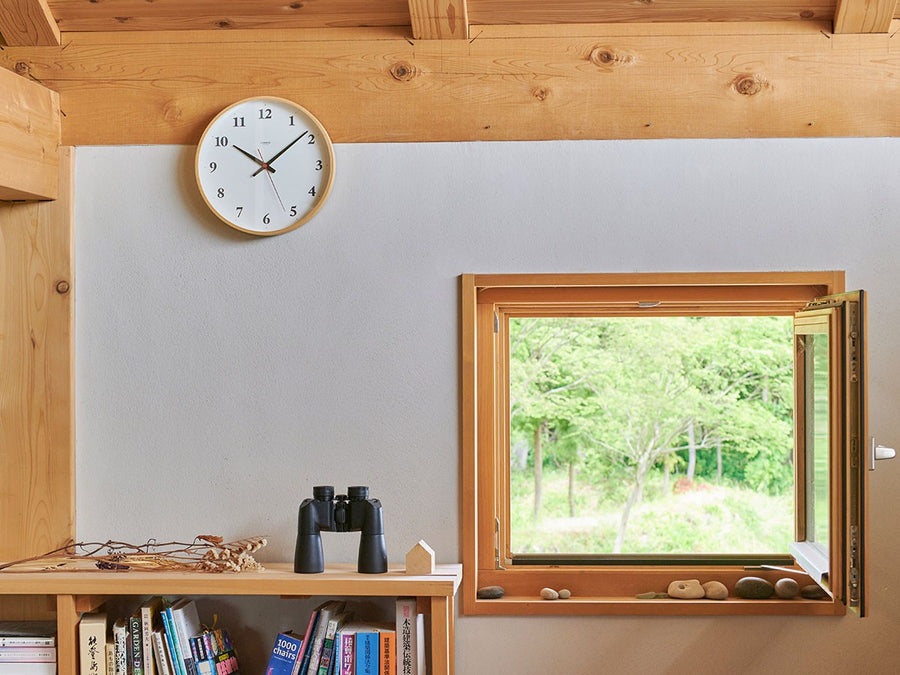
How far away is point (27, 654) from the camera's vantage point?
7.91 feet

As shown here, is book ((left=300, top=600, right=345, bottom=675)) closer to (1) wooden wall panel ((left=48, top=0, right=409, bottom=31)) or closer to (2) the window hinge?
(2) the window hinge

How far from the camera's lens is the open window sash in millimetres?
2180

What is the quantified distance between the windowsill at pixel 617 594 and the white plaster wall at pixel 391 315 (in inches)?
1.5

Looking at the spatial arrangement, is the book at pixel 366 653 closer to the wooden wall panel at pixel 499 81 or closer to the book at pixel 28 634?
the book at pixel 28 634

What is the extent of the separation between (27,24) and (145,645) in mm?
1718

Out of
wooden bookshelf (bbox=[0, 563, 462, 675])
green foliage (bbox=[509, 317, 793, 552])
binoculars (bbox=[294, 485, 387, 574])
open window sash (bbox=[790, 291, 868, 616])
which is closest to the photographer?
open window sash (bbox=[790, 291, 868, 616])

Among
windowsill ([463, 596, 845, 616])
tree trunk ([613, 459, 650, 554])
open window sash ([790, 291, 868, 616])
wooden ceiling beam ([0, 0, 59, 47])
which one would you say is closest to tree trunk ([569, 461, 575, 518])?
tree trunk ([613, 459, 650, 554])

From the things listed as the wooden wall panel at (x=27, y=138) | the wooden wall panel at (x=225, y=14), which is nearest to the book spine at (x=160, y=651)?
the wooden wall panel at (x=27, y=138)

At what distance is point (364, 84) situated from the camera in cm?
263

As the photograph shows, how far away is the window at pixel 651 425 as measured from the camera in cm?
243

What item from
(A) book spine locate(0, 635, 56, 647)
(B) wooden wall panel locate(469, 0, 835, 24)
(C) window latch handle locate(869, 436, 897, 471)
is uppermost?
(B) wooden wall panel locate(469, 0, 835, 24)

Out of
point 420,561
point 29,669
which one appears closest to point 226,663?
point 29,669

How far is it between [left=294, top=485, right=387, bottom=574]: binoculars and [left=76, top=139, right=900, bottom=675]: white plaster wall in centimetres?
17

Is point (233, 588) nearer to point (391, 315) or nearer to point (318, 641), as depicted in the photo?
point (318, 641)
